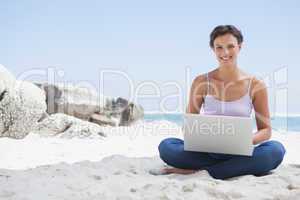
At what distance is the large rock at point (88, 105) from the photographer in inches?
330

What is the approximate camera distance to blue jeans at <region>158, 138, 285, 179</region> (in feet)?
9.17

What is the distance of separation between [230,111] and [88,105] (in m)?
6.21

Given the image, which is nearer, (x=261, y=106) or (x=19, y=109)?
(x=261, y=106)

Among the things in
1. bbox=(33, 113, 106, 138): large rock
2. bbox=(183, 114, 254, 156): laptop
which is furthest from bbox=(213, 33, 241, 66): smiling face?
bbox=(33, 113, 106, 138): large rock

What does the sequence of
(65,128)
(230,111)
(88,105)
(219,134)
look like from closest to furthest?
1. (219,134)
2. (230,111)
3. (65,128)
4. (88,105)

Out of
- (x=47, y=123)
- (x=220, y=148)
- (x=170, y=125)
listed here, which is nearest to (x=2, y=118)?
(x=47, y=123)

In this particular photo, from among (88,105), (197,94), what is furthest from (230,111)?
(88,105)

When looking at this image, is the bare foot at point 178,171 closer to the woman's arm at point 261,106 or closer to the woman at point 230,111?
the woman at point 230,111

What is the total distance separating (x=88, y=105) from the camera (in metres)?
8.78

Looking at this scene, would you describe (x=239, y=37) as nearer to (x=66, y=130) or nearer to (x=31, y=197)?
(x=31, y=197)

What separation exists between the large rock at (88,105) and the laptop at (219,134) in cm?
610

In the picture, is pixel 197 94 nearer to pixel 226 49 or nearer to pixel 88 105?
pixel 226 49

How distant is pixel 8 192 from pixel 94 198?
22.3 inches

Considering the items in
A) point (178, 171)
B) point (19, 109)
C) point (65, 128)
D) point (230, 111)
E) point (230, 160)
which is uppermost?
point (230, 111)
